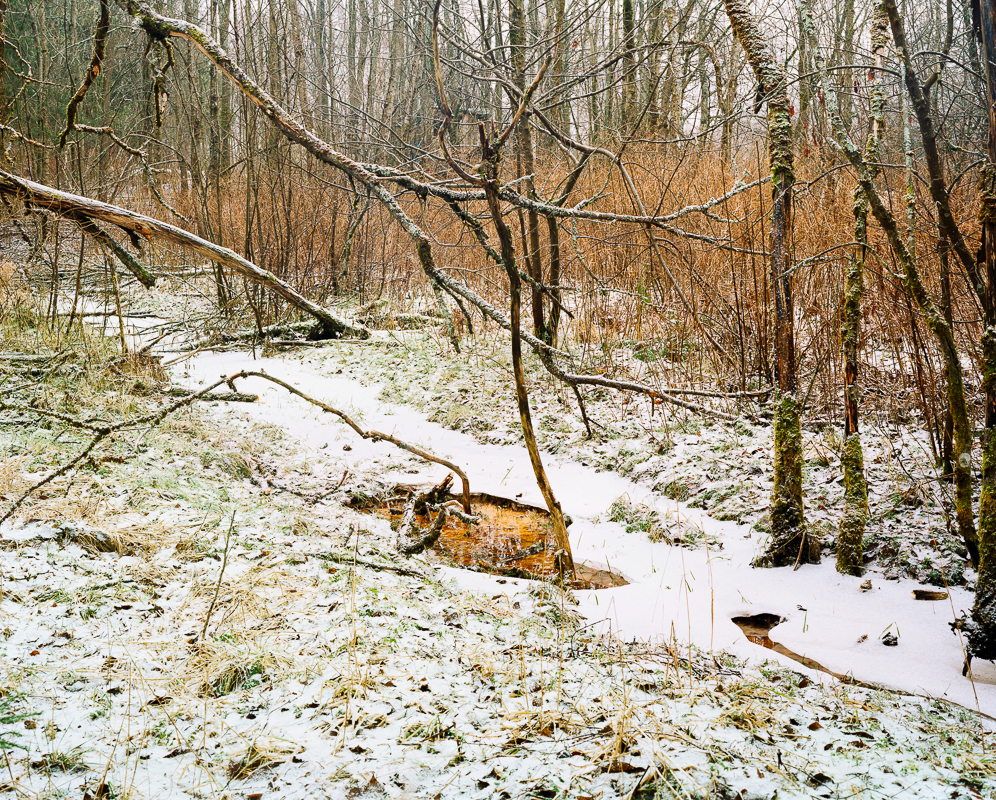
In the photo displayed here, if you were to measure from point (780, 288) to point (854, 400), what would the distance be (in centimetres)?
68

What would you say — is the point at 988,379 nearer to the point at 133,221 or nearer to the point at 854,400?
the point at 854,400

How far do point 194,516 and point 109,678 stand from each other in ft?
4.79

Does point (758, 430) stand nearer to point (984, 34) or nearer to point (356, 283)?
point (984, 34)

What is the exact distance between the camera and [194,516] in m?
3.64

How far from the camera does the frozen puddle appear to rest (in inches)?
114

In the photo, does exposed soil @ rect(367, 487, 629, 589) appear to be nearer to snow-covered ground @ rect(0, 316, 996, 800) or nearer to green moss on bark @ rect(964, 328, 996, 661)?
snow-covered ground @ rect(0, 316, 996, 800)

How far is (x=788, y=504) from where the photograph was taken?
371 cm

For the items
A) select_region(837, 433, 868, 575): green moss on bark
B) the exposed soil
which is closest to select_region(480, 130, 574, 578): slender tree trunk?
the exposed soil

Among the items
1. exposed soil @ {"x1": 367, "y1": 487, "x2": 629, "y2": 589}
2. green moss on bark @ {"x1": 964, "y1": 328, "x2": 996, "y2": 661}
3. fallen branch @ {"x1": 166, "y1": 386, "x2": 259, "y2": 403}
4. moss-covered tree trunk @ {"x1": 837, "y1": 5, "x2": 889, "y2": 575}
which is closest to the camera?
green moss on bark @ {"x1": 964, "y1": 328, "x2": 996, "y2": 661}

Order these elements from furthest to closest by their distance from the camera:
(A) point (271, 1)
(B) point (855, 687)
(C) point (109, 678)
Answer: (A) point (271, 1) < (B) point (855, 687) < (C) point (109, 678)

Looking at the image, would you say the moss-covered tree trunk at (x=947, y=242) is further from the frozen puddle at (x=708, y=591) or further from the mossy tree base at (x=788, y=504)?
the mossy tree base at (x=788, y=504)

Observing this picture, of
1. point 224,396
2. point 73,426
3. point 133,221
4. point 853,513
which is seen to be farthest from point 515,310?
point 224,396

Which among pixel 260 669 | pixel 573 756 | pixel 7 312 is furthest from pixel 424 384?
pixel 573 756

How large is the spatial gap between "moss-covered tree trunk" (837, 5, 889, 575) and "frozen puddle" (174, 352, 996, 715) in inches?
5.7
